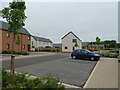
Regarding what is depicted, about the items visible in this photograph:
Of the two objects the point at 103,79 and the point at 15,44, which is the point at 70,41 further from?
the point at 103,79

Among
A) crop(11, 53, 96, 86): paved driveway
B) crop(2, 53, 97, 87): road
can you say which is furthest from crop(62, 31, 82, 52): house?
crop(11, 53, 96, 86): paved driveway

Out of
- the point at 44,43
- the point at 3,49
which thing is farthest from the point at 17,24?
the point at 44,43

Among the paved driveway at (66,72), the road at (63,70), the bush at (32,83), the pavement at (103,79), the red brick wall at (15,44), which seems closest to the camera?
the bush at (32,83)

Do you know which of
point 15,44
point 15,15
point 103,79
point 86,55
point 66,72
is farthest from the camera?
point 15,44

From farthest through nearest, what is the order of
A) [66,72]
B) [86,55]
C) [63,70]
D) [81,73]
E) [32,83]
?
[86,55] < [63,70] < [66,72] < [81,73] < [32,83]

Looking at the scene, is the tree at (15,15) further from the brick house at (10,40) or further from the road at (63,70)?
the brick house at (10,40)

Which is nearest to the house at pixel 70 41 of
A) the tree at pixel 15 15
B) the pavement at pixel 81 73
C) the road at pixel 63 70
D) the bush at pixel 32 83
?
the road at pixel 63 70

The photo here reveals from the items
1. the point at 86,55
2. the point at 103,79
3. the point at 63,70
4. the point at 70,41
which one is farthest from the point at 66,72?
the point at 70,41

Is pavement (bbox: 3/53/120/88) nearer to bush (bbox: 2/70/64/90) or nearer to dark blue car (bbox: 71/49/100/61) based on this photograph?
bush (bbox: 2/70/64/90)

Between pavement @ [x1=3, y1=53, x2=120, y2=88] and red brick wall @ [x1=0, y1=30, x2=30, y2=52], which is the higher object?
red brick wall @ [x1=0, y1=30, x2=30, y2=52]

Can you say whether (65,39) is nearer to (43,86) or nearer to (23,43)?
(23,43)

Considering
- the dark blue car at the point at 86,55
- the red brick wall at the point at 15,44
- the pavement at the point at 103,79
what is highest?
the red brick wall at the point at 15,44

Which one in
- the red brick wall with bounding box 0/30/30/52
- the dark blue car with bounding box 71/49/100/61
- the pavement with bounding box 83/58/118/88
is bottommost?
the pavement with bounding box 83/58/118/88

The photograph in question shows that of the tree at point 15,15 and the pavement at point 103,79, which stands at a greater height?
the tree at point 15,15
